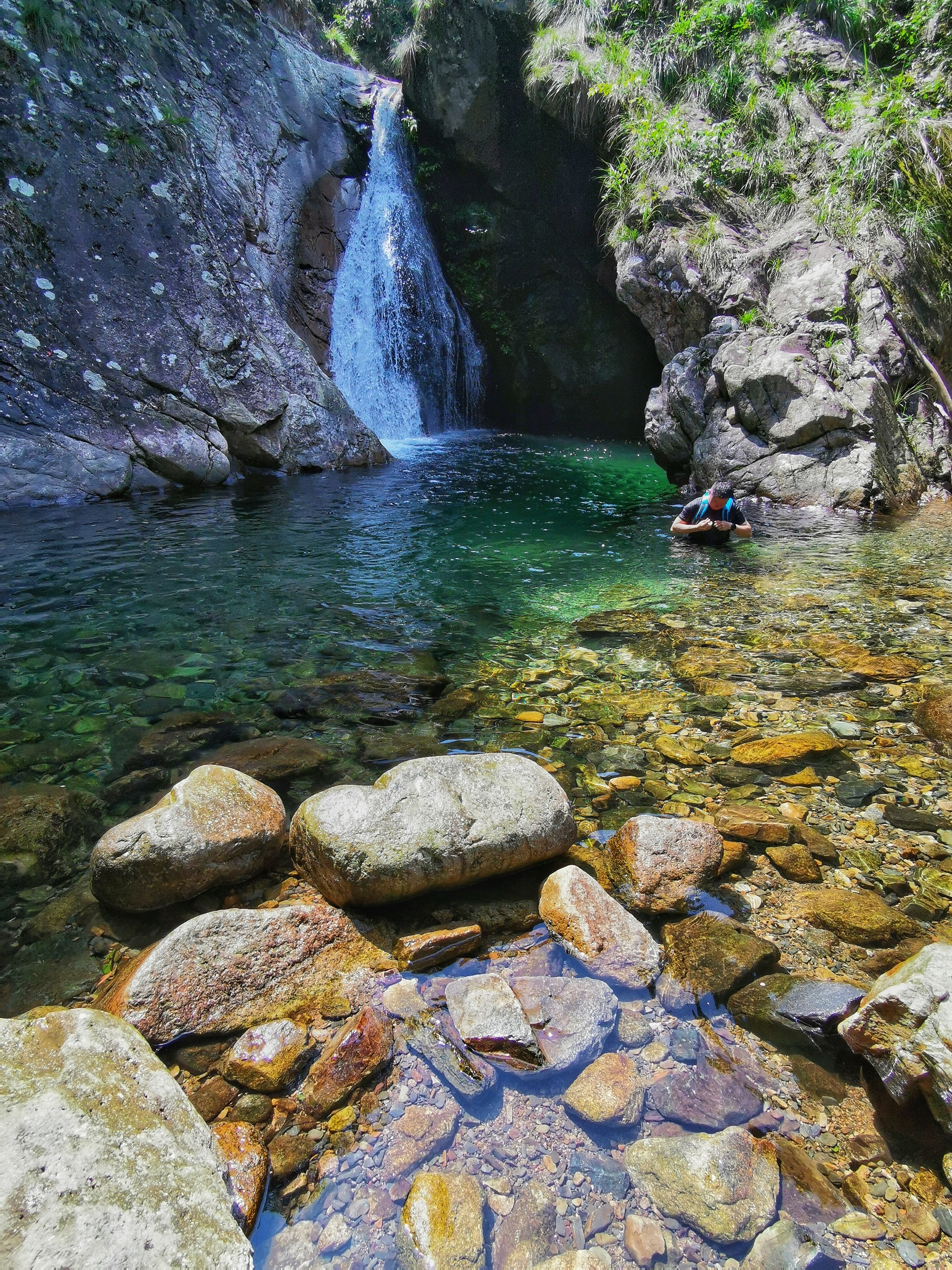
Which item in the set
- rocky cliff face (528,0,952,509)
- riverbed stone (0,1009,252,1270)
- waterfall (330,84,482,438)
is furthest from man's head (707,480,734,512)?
waterfall (330,84,482,438)

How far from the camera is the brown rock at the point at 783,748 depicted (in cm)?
338

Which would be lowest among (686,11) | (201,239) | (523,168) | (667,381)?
(667,381)

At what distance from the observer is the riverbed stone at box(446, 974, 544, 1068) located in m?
1.90

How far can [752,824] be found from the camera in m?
2.88

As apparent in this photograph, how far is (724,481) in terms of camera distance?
10727 millimetres

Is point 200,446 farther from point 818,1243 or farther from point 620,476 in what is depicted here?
point 818,1243

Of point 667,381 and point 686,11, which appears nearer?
point 667,381

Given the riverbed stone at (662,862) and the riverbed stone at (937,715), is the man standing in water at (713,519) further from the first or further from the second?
the riverbed stone at (662,862)

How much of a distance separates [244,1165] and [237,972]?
600 millimetres

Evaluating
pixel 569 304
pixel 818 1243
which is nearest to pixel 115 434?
pixel 818 1243

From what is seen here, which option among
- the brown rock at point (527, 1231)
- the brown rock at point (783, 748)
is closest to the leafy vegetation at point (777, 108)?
the brown rock at point (783, 748)

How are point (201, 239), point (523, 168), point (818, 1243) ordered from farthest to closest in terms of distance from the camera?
point (523, 168)
point (201, 239)
point (818, 1243)

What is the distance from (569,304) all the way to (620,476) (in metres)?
8.35

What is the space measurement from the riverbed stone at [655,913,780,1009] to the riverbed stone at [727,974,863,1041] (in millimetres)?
52
